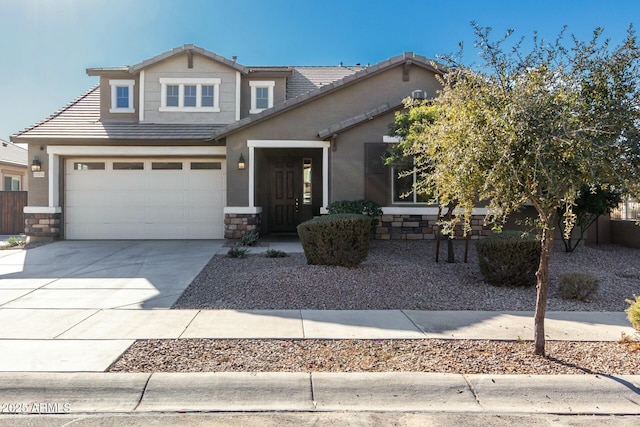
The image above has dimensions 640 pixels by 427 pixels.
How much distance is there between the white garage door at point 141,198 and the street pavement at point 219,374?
4.53 m

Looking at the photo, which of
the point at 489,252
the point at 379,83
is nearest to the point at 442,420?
the point at 489,252

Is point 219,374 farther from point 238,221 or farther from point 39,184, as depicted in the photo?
point 39,184

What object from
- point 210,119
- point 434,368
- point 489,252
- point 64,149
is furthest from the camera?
point 210,119

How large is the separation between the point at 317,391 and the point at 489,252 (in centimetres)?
485

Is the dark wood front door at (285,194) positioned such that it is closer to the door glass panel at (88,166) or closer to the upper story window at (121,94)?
the upper story window at (121,94)

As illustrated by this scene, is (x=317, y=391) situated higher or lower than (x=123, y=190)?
lower

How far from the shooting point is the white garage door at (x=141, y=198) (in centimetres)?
1278

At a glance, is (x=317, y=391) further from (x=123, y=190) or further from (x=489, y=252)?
(x=123, y=190)

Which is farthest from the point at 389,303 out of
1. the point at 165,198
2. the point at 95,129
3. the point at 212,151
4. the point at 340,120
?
the point at 95,129

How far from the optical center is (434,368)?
4.02 metres

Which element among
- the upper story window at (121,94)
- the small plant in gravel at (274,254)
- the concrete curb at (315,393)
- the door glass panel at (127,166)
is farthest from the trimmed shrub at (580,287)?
the upper story window at (121,94)

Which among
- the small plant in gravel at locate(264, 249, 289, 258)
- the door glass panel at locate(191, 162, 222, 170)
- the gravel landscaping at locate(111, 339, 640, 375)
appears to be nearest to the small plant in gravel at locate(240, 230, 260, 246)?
the small plant in gravel at locate(264, 249, 289, 258)

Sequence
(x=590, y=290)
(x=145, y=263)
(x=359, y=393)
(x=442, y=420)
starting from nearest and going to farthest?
(x=442, y=420), (x=359, y=393), (x=590, y=290), (x=145, y=263)

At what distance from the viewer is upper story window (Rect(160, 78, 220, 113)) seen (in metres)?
13.7
